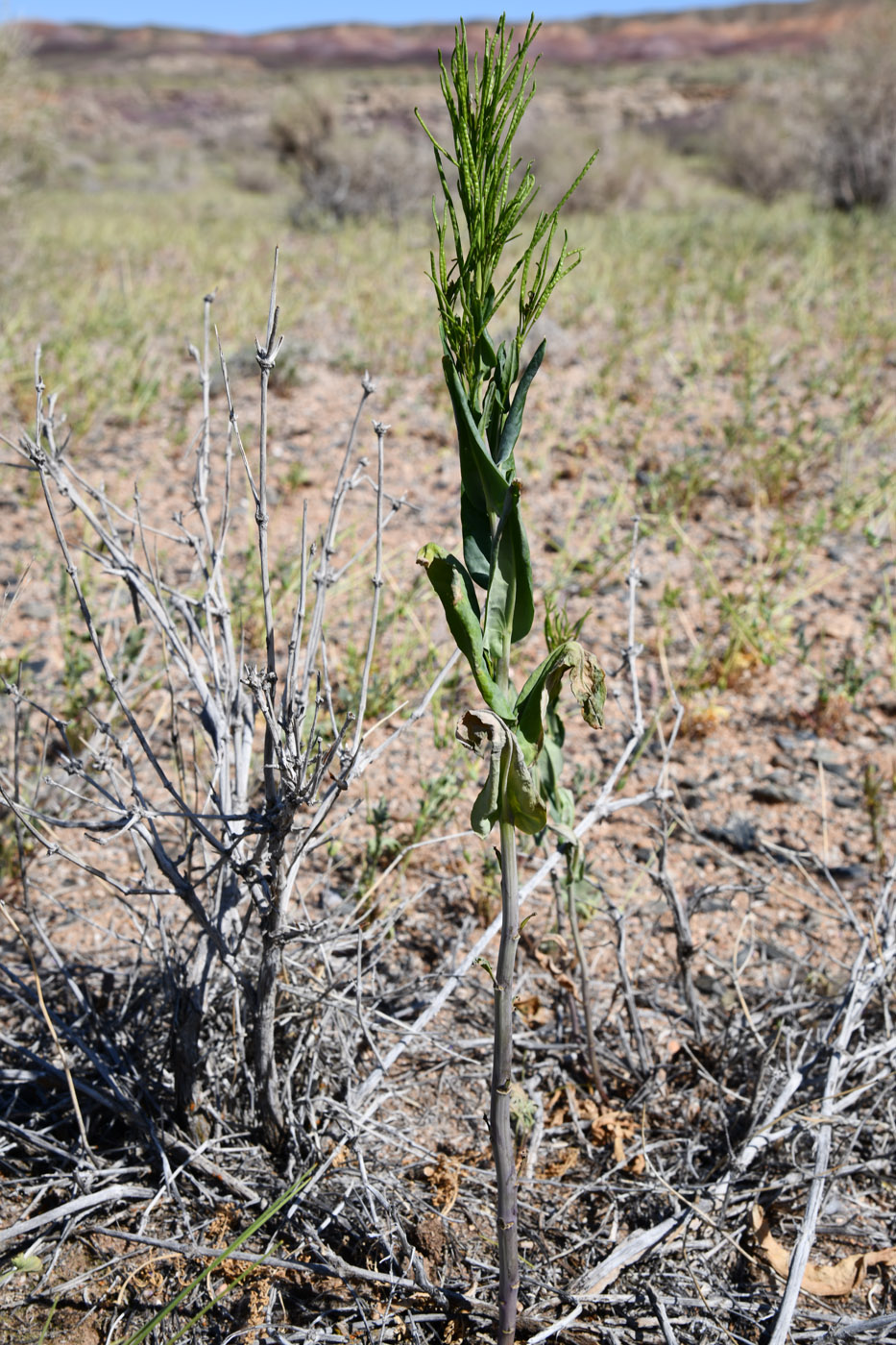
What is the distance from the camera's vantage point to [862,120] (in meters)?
8.27

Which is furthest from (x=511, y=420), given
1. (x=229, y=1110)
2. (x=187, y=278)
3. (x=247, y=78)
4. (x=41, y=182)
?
(x=247, y=78)

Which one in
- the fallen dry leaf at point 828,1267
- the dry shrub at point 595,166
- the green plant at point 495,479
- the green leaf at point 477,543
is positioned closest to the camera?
the green plant at point 495,479

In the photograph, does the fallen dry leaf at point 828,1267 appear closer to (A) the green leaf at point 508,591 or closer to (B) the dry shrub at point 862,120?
(A) the green leaf at point 508,591

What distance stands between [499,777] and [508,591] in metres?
0.19

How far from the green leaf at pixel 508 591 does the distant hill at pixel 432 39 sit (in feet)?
153

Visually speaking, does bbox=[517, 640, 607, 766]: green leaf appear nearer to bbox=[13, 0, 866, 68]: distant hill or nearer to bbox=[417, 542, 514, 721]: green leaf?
bbox=[417, 542, 514, 721]: green leaf

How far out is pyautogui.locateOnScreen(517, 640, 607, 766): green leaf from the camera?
0.87m

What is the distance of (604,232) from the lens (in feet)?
26.2

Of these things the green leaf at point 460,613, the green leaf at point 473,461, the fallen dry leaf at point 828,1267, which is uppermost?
the green leaf at point 473,461

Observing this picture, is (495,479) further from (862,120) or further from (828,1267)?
(862,120)

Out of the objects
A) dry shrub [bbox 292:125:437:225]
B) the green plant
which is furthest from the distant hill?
the green plant

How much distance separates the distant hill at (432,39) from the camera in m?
40.7

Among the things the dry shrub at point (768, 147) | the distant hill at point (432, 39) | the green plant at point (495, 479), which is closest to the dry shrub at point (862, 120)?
the dry shrub at point (768, 147)

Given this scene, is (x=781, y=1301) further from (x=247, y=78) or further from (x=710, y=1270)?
(x=247, y=78)
